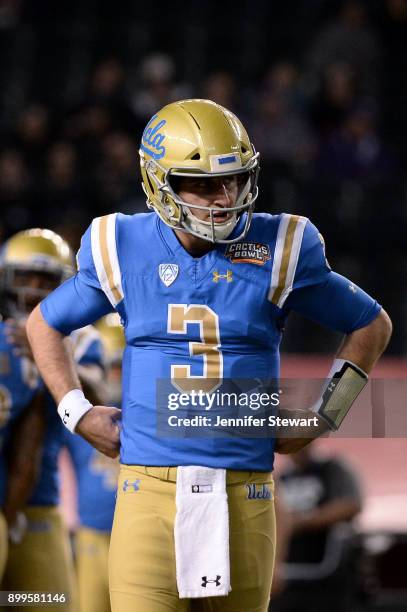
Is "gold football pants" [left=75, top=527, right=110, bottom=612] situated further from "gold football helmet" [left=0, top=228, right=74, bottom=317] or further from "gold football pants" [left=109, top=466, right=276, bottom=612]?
"gold football pants" [left=109, top=466, right=276, bottom=612]

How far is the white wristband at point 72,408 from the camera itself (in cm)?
333

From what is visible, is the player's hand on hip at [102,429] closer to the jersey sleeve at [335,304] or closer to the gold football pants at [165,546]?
the gold football pants at [165,546]

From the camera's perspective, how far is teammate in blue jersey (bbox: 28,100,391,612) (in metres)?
3.12

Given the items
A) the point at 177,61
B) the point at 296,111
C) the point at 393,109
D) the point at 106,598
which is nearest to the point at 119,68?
the point at 177,61

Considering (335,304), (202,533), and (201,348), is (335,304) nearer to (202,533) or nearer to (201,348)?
(201,348)

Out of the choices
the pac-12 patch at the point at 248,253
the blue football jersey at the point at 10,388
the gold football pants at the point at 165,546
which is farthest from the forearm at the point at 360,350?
the blue football jersey at the point at 10,388

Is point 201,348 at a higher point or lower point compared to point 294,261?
lower

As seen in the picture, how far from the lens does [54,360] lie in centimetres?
339

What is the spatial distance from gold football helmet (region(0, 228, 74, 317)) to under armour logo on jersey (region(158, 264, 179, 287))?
1427mm

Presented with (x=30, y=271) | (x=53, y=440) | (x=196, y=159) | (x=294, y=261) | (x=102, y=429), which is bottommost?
(x=102, y=429)

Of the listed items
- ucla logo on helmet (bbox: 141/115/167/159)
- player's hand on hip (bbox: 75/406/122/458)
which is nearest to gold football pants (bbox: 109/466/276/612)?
player's hand on hip (bbox: 75/406/122/458)

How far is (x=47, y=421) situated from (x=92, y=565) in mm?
834

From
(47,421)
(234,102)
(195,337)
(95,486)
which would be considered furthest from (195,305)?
(234,102)

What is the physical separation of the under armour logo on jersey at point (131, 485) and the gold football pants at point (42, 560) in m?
1.24
